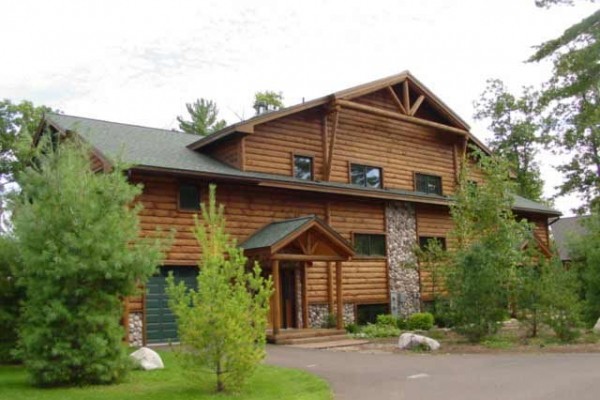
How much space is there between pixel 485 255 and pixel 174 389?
9669mm

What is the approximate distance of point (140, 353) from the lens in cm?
1270

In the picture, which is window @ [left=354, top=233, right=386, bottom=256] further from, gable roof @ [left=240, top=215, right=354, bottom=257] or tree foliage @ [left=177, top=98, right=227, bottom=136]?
tree foliage @ [left=177, top=98, right=227, bottom=136]

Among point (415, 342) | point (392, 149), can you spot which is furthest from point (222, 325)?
point (392, 149)

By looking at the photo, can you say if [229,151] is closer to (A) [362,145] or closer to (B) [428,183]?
(A) [362,145]

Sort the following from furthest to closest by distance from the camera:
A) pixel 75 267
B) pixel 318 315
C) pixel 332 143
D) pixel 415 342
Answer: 1. pixel 332 143
2. pixel 318 315
3. pixel 415 342
4. pixel 75 267

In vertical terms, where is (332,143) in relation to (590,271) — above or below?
above

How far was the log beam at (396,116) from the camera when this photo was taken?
73.6 feet

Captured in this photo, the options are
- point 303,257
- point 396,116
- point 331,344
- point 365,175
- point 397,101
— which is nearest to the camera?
point 331,344

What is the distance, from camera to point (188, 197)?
1830 centimetres

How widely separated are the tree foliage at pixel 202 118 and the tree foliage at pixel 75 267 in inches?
1419

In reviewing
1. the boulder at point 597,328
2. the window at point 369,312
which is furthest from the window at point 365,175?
the boulder at point 597,328

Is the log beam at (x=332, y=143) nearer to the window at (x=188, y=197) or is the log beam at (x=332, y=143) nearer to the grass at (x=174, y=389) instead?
the window at (x=188, y=197)

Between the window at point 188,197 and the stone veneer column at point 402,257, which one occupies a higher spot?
the window at point 188,197

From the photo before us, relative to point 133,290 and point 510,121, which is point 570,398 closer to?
point 133,290
